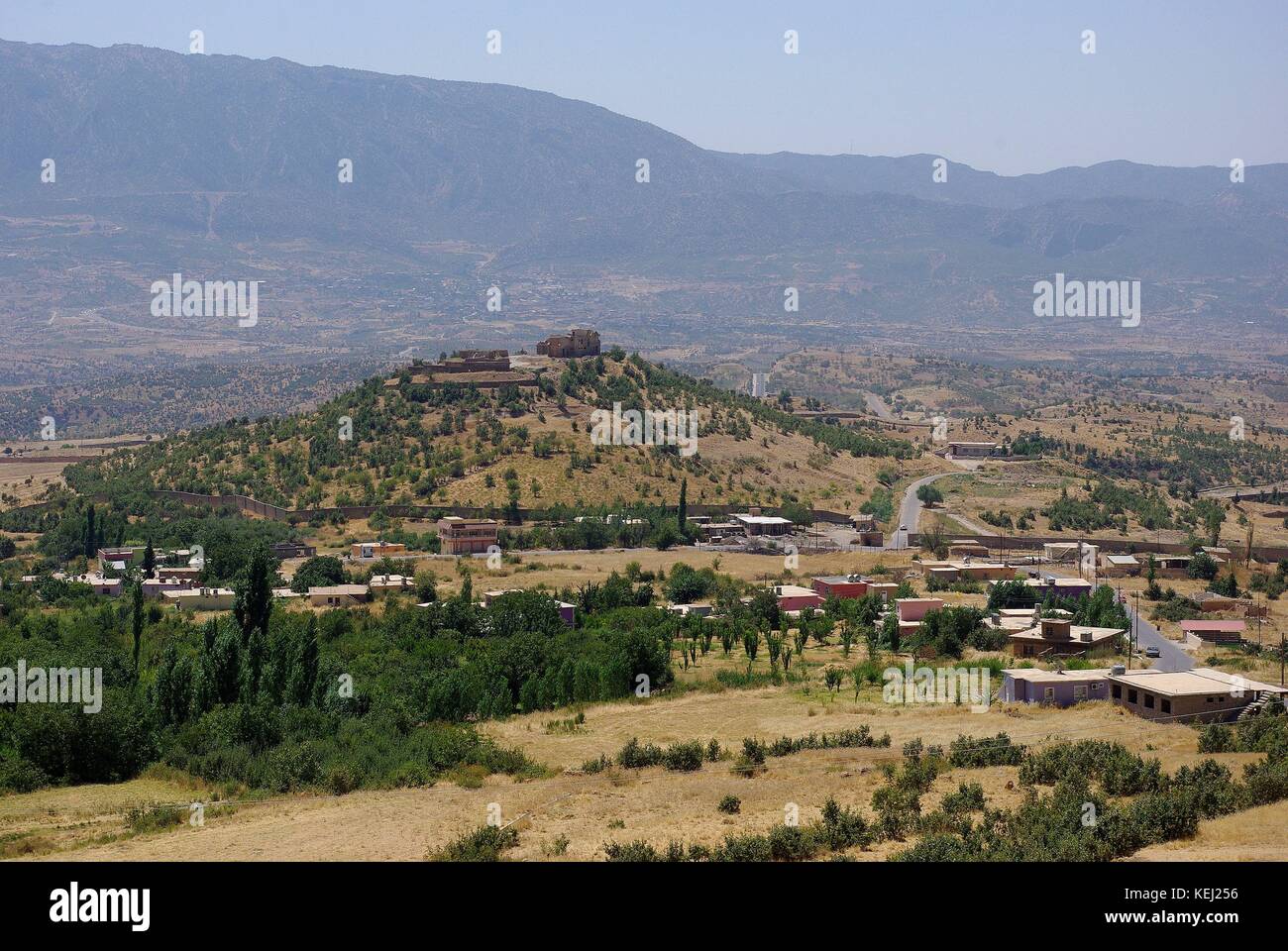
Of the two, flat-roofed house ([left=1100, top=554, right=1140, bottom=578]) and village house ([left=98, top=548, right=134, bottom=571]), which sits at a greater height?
village house ([left=98, top=548, right=134, bottom=571])

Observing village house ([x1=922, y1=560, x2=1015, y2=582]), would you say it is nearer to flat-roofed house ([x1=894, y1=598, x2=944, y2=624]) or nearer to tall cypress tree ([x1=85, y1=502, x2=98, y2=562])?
flat-roofed house ([x1=894, y1=598, x2=944, y2=624])

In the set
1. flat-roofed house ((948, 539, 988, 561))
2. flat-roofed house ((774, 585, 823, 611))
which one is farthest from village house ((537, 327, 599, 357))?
flat-roofed house ((774, 585, 823, 611))

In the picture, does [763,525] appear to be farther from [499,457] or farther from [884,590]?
[884,590]

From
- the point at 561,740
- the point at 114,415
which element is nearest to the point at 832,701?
the point at 561,740

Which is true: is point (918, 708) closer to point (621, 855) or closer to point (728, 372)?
point (621, 855)

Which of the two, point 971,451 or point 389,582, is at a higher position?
point 971,451

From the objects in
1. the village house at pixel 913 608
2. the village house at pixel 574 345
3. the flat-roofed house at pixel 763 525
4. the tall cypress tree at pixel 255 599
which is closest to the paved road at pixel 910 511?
the flat-roofed house at pixel 763 525

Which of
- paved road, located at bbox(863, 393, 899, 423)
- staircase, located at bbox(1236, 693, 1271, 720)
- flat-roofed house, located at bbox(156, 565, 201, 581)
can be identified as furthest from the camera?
paved road, located at bbox(863, 393, 899, 423)

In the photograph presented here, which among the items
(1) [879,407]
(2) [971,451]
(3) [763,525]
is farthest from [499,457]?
(1) [879,407]

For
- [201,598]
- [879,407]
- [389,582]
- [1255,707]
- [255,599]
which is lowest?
[201,598]
